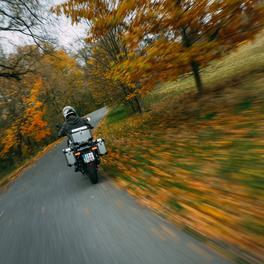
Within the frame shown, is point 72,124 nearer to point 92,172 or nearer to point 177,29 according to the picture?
point 92,172

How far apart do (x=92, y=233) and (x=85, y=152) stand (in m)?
3.23

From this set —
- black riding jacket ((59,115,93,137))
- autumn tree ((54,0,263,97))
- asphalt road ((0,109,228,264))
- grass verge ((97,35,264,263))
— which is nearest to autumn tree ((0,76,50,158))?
grass verge ((97,35,264,263))

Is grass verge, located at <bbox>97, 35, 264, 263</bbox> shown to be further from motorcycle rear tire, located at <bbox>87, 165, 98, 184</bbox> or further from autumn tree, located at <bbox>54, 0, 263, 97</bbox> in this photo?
autumn tree, located at <bbox>54, 0, 263, 97</bbox>


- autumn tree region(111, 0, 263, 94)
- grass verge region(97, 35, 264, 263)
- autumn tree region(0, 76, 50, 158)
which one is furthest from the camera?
autumn tree region(0, 76, 50, 158)

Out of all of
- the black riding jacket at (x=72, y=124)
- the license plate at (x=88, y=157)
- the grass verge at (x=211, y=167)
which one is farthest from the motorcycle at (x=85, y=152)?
the grass verge at (x=211, y=167)

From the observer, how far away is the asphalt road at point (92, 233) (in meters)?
3.63

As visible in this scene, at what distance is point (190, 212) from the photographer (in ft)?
14.9

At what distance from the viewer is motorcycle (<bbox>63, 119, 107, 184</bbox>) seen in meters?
7.69

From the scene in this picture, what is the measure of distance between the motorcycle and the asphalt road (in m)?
0.42

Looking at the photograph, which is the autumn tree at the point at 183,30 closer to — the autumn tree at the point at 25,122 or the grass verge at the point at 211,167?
the grass verge at the point at 211,167

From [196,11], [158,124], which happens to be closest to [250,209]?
[196,11]

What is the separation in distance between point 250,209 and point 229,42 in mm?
7034

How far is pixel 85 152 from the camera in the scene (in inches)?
306

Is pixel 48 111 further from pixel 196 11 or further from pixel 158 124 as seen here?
pixel 196 11
